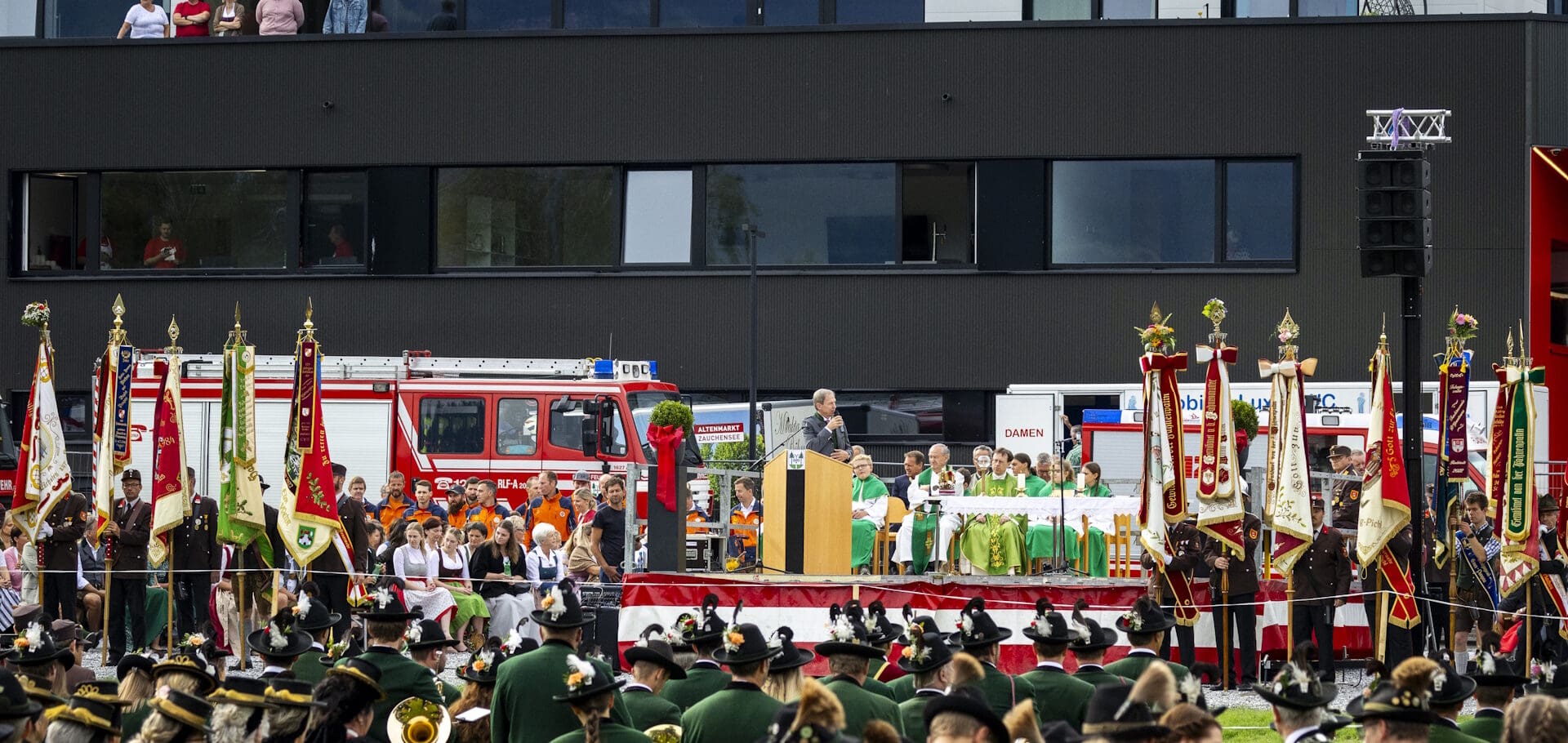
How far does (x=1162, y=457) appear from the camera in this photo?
57.0 feet

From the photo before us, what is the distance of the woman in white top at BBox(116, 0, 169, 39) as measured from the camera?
96.6 ft

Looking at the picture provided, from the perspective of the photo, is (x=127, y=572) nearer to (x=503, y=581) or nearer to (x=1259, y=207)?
(x=503, y=581)

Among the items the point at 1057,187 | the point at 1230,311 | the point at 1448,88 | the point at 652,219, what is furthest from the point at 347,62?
the point at 1448,88

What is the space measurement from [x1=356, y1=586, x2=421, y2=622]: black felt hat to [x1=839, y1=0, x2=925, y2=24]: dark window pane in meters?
19.8

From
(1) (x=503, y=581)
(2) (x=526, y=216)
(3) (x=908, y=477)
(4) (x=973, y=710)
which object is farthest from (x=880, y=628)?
(2) (x=526, y=216)

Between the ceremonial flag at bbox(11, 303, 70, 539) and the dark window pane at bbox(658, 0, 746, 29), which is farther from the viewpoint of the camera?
the dark window pane at bbox(658, 0, 746, 29)

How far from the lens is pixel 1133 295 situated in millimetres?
27703

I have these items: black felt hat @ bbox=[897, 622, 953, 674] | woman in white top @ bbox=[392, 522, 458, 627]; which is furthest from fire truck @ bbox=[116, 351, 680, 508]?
black felt hat @ bbox=[897, 622, 953, 674]

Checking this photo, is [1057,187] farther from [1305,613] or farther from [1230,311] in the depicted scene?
[1305,613]

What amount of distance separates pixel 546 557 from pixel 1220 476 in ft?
21.6

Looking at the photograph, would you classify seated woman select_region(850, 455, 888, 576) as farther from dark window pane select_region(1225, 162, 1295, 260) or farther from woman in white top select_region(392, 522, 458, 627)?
dark window pane select_region(1225, 162, 1295, 260)

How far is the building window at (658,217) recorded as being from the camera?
2869 centimetres

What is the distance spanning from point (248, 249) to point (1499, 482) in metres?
19.1

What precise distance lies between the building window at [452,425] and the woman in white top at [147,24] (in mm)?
8914
